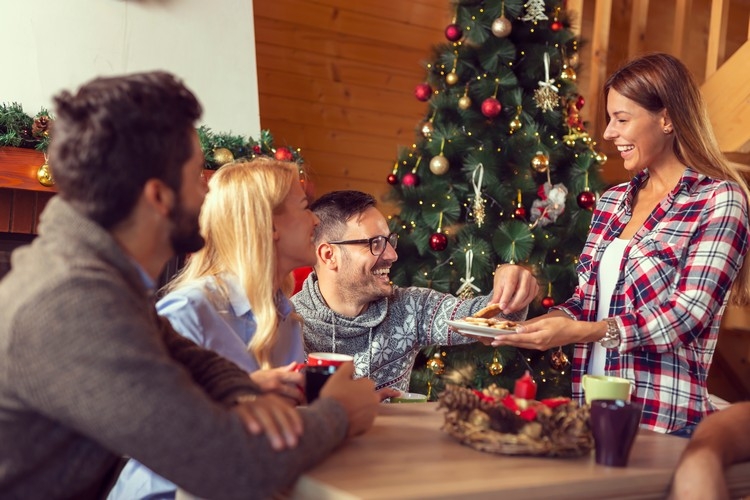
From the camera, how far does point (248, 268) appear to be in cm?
171

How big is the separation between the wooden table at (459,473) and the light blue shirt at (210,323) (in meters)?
0.37

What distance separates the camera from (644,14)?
4168 millimetres

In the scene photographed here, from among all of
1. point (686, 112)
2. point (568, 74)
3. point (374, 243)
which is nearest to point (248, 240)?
point (374, 243)

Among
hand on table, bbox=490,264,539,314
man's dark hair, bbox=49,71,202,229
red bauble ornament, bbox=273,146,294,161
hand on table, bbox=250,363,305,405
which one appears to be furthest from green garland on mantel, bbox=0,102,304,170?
man's dark hair, bbox=49,71,202,229

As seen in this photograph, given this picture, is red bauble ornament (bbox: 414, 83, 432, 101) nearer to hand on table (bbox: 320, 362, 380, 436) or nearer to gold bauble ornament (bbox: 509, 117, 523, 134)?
gold bauble ornament (bbox: 509, 117, 523, 134)

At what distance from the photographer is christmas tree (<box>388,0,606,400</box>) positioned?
11.3ft

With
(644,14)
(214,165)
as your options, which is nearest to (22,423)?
(214,165)

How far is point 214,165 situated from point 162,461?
2344mm

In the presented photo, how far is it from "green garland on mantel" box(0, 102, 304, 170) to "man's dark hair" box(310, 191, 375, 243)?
95cm

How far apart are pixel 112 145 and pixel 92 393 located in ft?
0.94

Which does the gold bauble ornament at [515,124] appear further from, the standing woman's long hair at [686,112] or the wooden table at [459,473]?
the wooden table at [459,473]

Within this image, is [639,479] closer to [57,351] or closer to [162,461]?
[162,461]

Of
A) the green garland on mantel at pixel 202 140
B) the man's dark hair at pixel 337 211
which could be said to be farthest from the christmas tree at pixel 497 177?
the man's dark hair at pixel 337 211

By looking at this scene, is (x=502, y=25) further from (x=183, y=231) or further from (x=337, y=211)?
(x=183, y=231)
